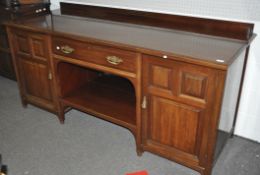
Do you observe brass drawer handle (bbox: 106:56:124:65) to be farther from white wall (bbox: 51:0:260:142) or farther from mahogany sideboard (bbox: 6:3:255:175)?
white wall (bbox: 51:0:260:142)

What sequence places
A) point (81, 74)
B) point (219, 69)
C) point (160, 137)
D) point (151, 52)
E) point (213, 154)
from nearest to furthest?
point (219, 69)
point (151, 52)
point (213, 154)
point (160, 137)
point (81, 74)

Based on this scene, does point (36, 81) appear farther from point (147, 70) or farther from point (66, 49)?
point (147, 70)

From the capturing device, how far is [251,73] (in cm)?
173

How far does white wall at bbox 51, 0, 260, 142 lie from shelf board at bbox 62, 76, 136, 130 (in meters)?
0.60

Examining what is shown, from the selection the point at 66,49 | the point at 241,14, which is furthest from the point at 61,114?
the point at 241,14

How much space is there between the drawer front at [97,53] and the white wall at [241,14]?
505mm

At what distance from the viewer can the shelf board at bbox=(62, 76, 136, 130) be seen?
6.08 ft

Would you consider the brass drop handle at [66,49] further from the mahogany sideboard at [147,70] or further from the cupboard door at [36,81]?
the cupboard door at [36,81]

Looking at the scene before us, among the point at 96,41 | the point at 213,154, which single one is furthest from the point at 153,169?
the point at 96,41

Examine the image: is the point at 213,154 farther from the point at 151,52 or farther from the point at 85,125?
the point at 85,125

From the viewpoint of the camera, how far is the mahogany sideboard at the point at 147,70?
140cm

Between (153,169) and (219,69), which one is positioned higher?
(219,69)

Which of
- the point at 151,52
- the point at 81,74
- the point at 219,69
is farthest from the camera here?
the point at 81,74

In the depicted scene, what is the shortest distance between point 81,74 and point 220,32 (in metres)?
1.08
